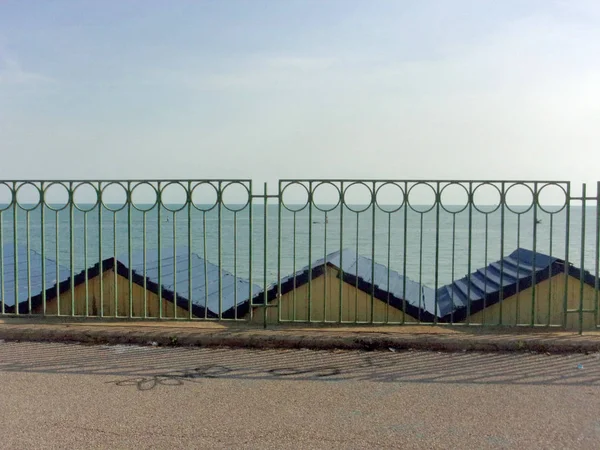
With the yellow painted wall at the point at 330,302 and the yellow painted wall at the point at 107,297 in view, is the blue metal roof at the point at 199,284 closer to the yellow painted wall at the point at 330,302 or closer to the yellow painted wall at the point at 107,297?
the yellow painted wall at the point at 107,297

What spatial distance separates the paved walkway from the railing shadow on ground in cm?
10

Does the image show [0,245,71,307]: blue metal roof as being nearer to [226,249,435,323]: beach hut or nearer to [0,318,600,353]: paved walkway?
[0,318,600,353]: paved walkway

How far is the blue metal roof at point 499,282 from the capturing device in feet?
18.9

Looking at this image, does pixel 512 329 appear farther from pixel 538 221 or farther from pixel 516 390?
pixel 516 390

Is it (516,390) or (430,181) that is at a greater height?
(430,181)

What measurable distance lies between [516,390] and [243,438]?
81.7 inches

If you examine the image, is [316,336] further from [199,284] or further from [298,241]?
[298,241]

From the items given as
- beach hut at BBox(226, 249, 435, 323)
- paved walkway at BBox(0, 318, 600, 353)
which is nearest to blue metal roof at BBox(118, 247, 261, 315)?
beach hut at BBox(226, 249, 435, 323)

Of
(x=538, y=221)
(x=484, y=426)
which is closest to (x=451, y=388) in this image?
(x=484, y=426)

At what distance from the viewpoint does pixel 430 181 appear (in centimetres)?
549

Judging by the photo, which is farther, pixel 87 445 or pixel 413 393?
pixel 413 393

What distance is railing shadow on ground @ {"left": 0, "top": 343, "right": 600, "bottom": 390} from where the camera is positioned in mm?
4375

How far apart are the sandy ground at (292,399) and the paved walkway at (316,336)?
4.9 inches

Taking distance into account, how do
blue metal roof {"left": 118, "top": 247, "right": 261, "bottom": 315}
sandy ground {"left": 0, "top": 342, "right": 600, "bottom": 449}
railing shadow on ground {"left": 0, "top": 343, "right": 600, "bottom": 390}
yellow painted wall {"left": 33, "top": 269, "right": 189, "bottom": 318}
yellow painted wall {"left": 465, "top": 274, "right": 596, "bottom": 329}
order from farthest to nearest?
blue metal roof {"left": 118, "top": 247, "right": 261, "bottom": 315} → yellow painted wall {"left": 33, "top": 269, "right": 189, "bottom": 318} → yellow painted wall {"left": 465, "top": 274, "right": 596, "bottom": 329} → railing shadow on ground {"left": 0, "top": 343, "right": 600, "bottom": 390} → sandy ground {"left": 0, "top": 342, "right": 600, "bottom": 449}
